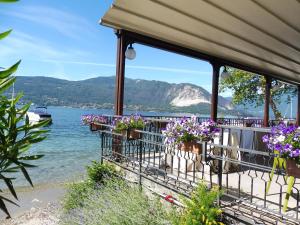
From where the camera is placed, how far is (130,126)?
17.0 feet

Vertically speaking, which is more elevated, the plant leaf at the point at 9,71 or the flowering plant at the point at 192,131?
the plant leaf at the point at 9,71

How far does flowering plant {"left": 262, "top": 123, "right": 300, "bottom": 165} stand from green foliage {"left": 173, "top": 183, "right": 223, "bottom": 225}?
1.06m

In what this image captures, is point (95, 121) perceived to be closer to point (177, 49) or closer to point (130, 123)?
point (130, 123)

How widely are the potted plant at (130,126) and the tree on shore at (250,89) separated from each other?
12.3 m

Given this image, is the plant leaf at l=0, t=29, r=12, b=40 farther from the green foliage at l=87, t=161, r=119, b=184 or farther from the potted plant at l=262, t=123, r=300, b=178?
the green foliage at l=87, t=161, r=119, b=184

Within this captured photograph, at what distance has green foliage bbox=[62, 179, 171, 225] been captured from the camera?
3.75m

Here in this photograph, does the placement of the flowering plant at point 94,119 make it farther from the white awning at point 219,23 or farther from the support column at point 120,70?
the white awning at point 219,23

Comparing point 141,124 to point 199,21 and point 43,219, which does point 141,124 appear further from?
point 43,219

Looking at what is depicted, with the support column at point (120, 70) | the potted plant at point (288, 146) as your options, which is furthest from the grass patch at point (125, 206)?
the support column at point (120, 70)

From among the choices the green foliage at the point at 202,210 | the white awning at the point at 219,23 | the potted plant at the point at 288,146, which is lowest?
the green foliage at the point at 202,210

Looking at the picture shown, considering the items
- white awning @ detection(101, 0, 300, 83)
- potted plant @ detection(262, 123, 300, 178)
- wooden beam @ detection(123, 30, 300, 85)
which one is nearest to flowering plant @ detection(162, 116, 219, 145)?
potted plant @ detection(262, 123, 300, 178)

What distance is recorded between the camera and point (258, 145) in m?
7.08

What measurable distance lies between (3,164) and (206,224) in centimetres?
200

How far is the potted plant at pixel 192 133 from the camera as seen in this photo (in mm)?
3699
